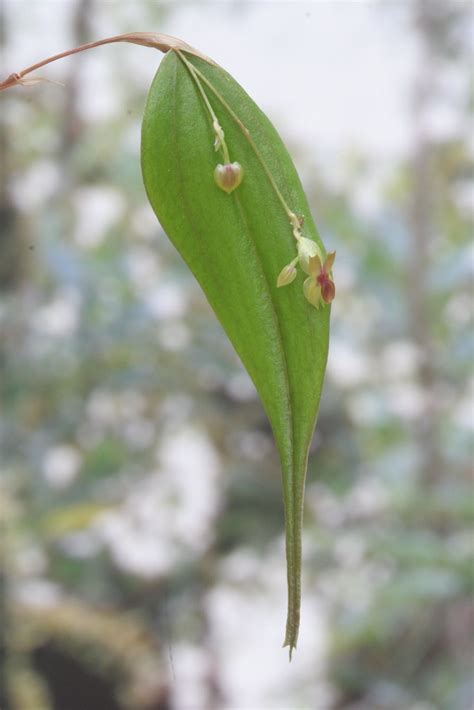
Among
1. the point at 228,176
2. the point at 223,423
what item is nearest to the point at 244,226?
the point at 228,176

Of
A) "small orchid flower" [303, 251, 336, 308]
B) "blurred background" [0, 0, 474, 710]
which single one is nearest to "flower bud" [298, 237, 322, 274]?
"small orchid flower" [303, 251, 336, 308]

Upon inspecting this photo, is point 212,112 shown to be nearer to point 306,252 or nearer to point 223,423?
point 306,252

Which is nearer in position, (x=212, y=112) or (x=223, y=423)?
(x=212, y=112)

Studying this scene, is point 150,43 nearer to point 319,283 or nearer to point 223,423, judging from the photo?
point 319,283

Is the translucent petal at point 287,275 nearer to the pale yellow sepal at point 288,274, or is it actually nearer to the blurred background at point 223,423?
the pale yellow sepal at point 288,274

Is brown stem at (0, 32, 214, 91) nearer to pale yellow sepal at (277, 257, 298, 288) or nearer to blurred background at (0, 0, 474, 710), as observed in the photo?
pale yellow sepal at (277, 257, 298, 288)

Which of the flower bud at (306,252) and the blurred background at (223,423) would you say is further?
the blurred background at (223,423)

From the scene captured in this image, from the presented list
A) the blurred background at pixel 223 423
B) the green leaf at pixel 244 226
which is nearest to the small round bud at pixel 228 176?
the green leaf at pixel 244 226

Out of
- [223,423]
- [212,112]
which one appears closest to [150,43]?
[212,112]

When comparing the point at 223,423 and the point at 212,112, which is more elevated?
the point at 212,112
